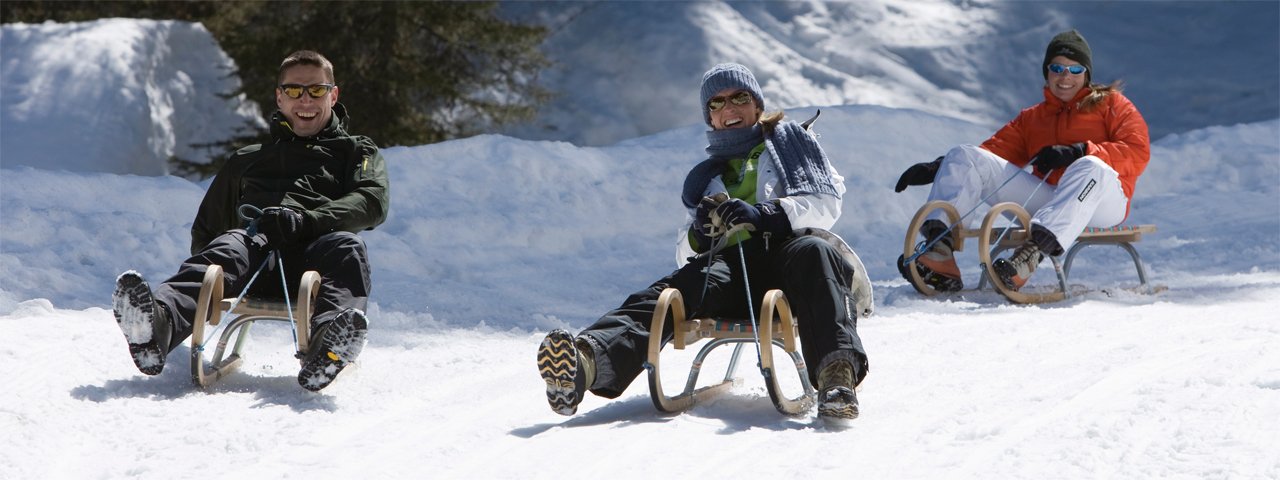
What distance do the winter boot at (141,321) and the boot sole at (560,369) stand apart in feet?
3.22

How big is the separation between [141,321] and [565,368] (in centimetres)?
107

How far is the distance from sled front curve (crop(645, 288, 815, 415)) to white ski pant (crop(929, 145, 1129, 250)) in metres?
2.32

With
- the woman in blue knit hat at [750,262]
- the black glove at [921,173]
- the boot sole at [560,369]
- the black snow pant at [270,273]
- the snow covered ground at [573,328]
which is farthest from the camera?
the black glove at [921,173]

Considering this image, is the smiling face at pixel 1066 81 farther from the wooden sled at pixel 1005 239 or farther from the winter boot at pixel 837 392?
the winter boot at pixel 837 392

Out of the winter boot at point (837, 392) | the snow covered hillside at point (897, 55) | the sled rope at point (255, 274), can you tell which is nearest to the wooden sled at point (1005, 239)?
the winter boot at point (837, 392)

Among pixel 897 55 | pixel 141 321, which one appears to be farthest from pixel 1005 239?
pixel 897 55

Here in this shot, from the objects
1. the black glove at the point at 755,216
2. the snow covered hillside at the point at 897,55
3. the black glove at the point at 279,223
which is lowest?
the black glove at the point at 755,216

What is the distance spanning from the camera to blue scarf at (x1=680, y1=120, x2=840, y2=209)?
11.4 ft

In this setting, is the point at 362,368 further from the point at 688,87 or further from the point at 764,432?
the point at 688,87

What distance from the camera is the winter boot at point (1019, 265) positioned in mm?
5312

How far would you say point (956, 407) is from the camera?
11.2 feet

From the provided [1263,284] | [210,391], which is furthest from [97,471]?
[1263,284]

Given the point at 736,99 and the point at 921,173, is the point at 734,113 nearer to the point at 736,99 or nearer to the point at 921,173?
the point at 736,99

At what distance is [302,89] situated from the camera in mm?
3914
